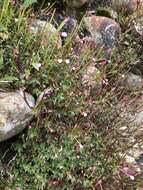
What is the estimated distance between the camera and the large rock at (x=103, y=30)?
4992 mm

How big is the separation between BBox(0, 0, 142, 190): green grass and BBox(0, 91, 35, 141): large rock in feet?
0.39

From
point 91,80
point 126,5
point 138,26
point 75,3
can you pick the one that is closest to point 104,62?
point 91,80

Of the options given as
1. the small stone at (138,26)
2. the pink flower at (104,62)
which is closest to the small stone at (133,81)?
the pink flower at (104,62)

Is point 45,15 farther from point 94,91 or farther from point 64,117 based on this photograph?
point 64,117

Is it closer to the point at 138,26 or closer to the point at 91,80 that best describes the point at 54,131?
the point at 91,80

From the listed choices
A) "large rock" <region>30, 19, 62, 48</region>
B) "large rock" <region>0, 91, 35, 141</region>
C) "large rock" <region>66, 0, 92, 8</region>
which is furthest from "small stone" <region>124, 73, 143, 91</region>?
"large rock" <region>0, 91, 35, 141</region>

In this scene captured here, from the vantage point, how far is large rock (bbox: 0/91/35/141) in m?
3.38

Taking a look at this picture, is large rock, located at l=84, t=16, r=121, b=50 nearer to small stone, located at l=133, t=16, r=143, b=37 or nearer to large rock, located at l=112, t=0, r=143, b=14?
small stone, located at l=133, t=16, r=143, b=37

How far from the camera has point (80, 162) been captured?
3854 mm

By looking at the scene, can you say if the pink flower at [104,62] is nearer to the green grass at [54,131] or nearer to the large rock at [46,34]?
the green grass at [54,131]

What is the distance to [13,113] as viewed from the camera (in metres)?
3.41

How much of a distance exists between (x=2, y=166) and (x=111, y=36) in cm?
229

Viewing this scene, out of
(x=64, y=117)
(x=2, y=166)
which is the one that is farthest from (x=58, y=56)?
(x=2, y=166)

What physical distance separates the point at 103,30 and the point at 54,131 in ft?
5.98
